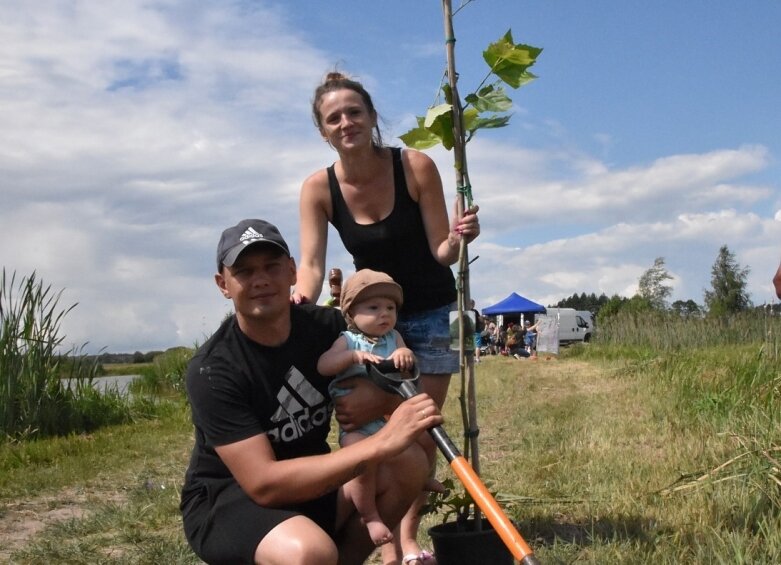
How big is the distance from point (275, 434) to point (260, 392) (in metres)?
0.14

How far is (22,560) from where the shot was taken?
12.8 feet

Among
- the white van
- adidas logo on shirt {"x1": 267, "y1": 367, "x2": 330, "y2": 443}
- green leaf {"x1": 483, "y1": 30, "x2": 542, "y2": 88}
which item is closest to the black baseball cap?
adidas logo on shirt {"x1": 267, "y1": 367, "x2": 330, "y2": 443}

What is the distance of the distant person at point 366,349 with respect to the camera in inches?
99.7

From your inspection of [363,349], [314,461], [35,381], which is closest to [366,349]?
[363,349]

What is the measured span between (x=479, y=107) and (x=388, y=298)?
2.52 feet

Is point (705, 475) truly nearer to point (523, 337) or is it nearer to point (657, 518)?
point (657, 518)

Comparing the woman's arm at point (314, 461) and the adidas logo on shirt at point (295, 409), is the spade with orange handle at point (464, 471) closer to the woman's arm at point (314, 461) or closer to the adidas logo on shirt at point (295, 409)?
the woman's arm at point (314, 461)

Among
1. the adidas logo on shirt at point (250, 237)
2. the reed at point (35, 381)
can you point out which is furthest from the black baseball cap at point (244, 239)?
the reed at point (35, 381)

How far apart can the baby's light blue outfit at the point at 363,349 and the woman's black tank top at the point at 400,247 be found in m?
0.46

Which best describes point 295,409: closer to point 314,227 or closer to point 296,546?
point 296,546

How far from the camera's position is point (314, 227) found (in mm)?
3209

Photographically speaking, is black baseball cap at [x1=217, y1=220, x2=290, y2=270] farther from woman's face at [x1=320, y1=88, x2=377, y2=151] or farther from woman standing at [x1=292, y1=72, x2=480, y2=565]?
woman's face at [x1=320, y1=88, x2=377, y2=151]

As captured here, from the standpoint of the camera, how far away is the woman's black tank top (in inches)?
122

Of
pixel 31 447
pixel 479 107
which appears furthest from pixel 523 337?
pixel 479 107
